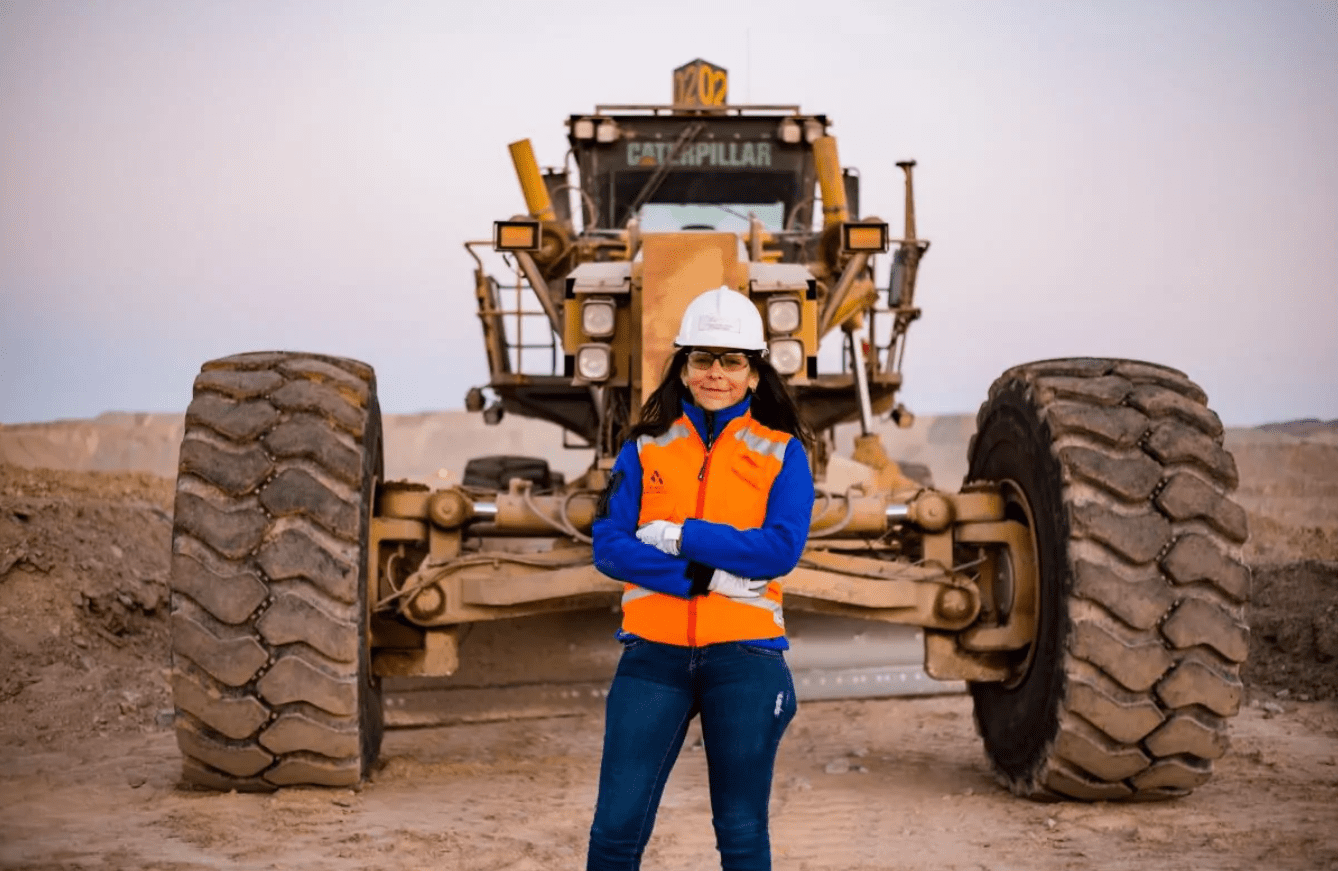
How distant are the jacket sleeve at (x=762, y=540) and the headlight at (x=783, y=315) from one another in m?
3.13

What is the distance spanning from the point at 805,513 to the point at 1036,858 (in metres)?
2.28

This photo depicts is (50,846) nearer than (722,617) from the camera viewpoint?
No

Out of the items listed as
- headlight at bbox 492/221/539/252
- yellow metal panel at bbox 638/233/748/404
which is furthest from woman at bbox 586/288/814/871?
headlight at bbox 492/221/539/252

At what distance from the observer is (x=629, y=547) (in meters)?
4.17

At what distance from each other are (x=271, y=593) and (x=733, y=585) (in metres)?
2.81

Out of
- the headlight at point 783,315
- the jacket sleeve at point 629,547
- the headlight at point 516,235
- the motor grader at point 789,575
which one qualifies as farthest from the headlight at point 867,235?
the jacket sleeve at point 629,547

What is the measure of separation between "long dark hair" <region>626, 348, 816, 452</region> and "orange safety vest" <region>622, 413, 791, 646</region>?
5cm

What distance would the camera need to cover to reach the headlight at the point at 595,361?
24.2 ft

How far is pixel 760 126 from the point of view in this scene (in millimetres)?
10734

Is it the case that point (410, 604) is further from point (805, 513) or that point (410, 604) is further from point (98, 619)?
point (98, 619)

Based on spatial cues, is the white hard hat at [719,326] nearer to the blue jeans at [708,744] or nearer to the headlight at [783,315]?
the blue jeans at [708,744]

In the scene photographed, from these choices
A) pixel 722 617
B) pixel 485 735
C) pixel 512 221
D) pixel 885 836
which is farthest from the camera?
pixel 485 735

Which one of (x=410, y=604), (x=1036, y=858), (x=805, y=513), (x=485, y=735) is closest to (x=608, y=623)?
(x=485, y=735)

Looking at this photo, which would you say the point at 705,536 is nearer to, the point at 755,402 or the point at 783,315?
the point at 755,402
